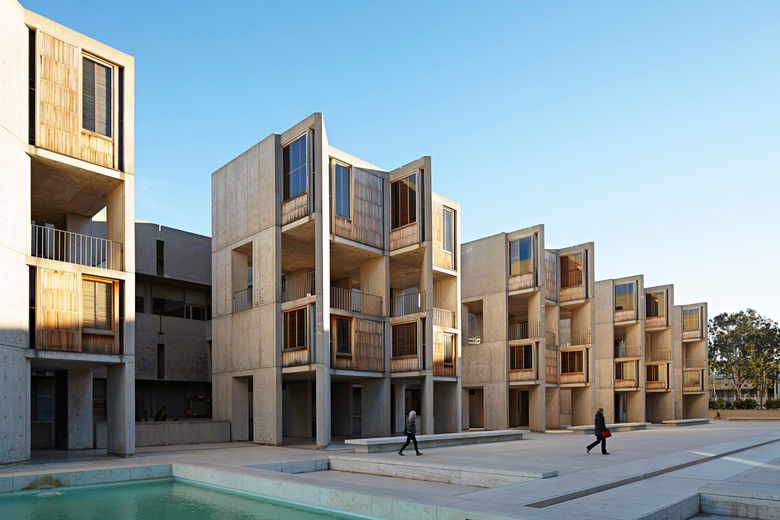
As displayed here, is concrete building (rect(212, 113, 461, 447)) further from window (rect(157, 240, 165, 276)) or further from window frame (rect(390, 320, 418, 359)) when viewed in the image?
window (rect(157, 240, 165, 276))

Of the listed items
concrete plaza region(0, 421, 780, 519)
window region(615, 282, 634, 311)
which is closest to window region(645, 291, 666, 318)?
window region(615, 282, 634, 311)

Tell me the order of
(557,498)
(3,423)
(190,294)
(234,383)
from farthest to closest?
1. (190,294)
2. (234,383)
3. (3,423)
4. (557,498)

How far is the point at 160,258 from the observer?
34094 mm

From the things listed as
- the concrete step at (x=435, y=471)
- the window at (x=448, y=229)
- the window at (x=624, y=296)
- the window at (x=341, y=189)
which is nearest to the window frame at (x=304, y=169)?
the window at (x=341, y=189)

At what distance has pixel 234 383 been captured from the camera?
2809 cm

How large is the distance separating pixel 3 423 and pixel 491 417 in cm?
2635

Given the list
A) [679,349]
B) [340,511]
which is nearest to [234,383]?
[340,511]

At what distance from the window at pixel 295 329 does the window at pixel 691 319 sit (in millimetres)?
41595

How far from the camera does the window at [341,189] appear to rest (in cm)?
2686

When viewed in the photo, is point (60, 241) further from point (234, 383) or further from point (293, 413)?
point (293, 413)

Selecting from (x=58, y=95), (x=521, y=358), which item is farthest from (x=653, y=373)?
(x=58, y=95)

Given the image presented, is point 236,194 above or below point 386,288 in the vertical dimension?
above

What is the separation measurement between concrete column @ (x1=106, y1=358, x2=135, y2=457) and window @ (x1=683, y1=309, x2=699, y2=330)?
158 ft

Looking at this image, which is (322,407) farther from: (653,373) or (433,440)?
(653,373)
